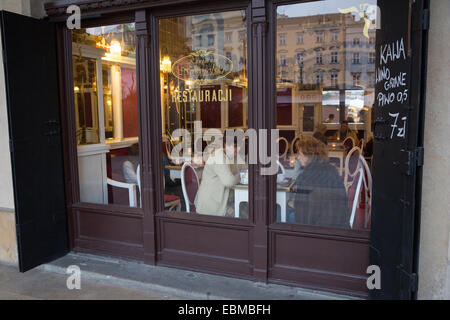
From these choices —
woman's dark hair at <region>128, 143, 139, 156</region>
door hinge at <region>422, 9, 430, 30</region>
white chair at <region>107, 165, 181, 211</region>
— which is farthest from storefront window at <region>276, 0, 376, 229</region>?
woman's dark hair at <region>128, 143, 139, 156</region>

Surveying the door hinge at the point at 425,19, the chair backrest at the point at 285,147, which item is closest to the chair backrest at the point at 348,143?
the chair backrest at the point at 285,147

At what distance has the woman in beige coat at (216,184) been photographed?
4199 millimetres

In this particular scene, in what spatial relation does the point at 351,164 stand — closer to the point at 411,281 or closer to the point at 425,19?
the point at 411,281

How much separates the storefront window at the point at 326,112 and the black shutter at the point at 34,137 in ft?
8.69

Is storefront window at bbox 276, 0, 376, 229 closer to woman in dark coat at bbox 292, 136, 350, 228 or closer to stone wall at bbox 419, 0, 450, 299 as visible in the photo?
woman in dark coat at bbox 292, 136, 350, 228

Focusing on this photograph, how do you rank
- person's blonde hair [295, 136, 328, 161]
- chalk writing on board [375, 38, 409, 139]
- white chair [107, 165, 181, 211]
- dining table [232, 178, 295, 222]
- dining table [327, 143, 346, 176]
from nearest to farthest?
chalk writing on board [375, 38, 409, 139] < dining table [232, 178, 295, 222] < white chair [107, 165, 181, 211] < person's blonde hair [295, 136, 328, 161] < dining table [327, 143, 346, 176]

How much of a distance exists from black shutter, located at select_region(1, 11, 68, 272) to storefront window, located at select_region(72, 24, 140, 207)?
0.34 meters

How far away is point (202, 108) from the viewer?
179 inches

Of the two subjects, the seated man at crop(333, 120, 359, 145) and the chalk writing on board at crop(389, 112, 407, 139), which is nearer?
the chalk writing on board at crop(389, 112, 407, 139)

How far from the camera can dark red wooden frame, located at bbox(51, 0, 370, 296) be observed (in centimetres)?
359

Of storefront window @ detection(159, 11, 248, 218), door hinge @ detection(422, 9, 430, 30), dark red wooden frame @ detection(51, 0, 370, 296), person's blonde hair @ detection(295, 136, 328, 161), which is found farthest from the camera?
person's blonde hair @ detection(295, 136, 328, 161)

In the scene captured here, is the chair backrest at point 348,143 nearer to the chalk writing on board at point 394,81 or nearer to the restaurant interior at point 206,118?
the restaurant interior at point 206,118

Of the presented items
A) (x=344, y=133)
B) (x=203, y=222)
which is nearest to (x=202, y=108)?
(x=203, y=222)

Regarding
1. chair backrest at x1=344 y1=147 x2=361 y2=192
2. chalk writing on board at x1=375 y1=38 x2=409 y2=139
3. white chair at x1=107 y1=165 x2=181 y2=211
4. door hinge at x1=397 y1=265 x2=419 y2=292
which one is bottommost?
door hinge at x1=397 y1=265 x2=419 y2=292
